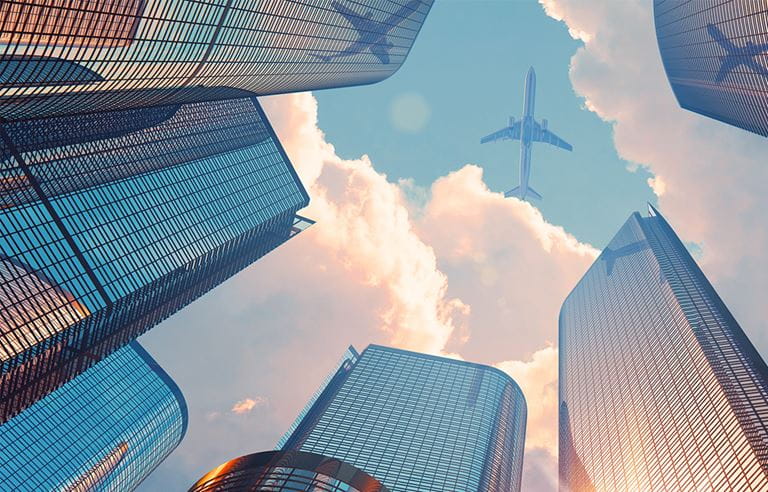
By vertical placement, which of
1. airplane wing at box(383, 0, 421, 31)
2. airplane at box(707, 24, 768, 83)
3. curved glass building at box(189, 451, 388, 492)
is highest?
airplane wing at box(383, 0, 421, 31)

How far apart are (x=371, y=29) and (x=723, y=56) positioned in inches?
2999

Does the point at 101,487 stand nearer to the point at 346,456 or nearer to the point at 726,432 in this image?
the point at 346,456

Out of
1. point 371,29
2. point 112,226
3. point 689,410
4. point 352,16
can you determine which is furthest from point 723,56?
point 112,226

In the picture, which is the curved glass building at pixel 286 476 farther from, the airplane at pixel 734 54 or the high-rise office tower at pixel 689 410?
the airplane at pixel 734 54

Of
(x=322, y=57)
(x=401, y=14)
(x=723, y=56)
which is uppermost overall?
(x=401, y=14)

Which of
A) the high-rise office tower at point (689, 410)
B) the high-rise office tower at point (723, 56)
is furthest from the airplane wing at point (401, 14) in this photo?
the high-rise office tower at point (689, 410)

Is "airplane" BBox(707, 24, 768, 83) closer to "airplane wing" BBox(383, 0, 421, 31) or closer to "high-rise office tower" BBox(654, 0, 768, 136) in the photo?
"high-rise office tower" BBox(654, 0, 768, 136)

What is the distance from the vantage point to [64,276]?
315 ft

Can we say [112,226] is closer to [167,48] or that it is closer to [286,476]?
[167,48]

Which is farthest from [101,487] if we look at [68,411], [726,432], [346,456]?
[726,432]

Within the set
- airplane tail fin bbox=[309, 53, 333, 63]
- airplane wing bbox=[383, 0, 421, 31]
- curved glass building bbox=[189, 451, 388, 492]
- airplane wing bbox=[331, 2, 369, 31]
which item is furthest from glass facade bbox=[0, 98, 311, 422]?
airplane wing bbox=[383, 0, 421, 31]

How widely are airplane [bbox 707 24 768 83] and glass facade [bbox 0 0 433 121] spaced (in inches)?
2720

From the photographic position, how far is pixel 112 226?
11619cm

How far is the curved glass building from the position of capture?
78875 millimetres
